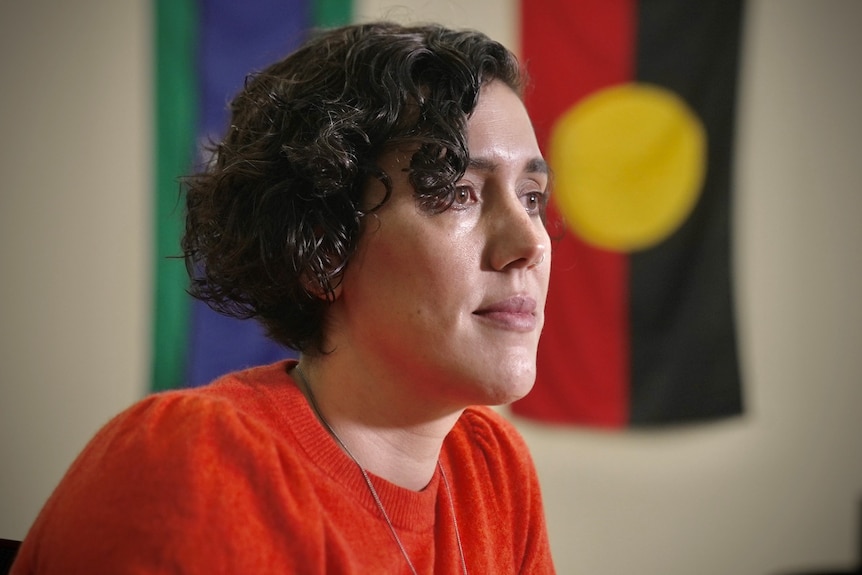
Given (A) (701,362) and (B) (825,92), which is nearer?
(A) (701,362)

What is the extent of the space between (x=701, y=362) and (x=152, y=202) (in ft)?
5.96

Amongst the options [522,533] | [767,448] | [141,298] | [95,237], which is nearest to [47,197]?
[95,237]

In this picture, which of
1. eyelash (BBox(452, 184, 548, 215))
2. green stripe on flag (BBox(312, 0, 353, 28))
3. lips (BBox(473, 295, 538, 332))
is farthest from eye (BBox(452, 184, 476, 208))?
green stripe on flag (BBox(312, 0, 353, 28))

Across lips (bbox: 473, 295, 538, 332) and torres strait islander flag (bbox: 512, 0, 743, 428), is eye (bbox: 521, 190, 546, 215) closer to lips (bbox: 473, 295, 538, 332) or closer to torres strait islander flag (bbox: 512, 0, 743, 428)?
lips (bbox: 473, 295, 538, 332)

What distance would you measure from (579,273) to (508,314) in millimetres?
1656

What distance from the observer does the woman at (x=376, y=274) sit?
3.02 ft

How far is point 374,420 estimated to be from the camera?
1000 mm

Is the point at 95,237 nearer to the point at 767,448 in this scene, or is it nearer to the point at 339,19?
the point at 339,19

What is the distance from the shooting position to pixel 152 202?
2.29 metres

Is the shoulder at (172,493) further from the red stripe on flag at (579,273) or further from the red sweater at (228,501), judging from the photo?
the red stripe on flag at (579,273)

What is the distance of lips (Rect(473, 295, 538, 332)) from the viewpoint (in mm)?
954

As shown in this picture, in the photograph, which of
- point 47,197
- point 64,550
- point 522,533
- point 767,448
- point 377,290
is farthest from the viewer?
point 767,448

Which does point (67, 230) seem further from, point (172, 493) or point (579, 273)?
point (172, 493)

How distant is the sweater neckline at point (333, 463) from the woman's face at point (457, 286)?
0.32 feet
